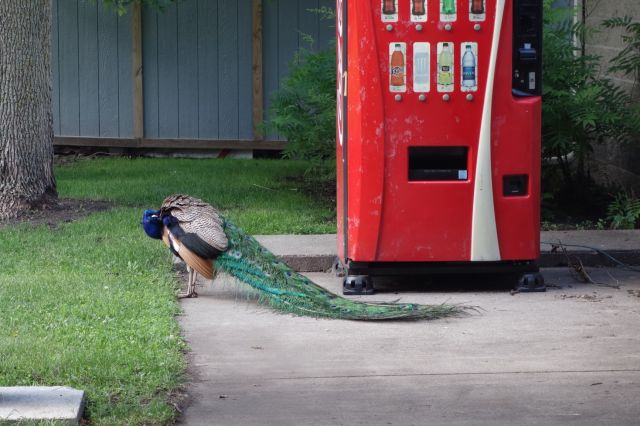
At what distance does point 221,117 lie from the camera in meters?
15.0

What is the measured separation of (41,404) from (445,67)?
145 inches

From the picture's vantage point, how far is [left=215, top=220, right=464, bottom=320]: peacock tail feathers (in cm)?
673

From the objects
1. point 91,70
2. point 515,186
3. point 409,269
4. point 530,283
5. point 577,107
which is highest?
point 91,70

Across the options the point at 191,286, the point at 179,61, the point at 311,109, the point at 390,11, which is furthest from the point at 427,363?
the point at 179,61

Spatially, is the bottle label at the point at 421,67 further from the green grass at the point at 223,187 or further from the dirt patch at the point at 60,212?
the dirt patch at the point at 60,212

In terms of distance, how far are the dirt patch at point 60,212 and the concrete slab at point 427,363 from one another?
283 centimetres

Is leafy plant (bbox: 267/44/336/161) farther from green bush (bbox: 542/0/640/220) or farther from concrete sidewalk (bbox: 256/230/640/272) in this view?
green bush (bbox: 542/0/640/220)

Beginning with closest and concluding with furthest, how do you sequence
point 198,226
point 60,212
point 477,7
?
1. point 198,226
2. point 477,7
3. point 60,212

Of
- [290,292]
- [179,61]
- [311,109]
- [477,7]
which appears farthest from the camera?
[179,61]

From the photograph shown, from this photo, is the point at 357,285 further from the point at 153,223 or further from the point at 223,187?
the point at 223,187

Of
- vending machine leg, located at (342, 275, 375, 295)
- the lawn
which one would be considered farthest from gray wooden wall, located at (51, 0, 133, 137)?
vending machine leg, located at (342, 275, 375, 295)

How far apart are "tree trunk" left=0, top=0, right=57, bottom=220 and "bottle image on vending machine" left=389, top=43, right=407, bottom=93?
14.1ft

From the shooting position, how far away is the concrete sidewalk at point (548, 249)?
8344 millimetres

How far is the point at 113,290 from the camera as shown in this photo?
7211mm
